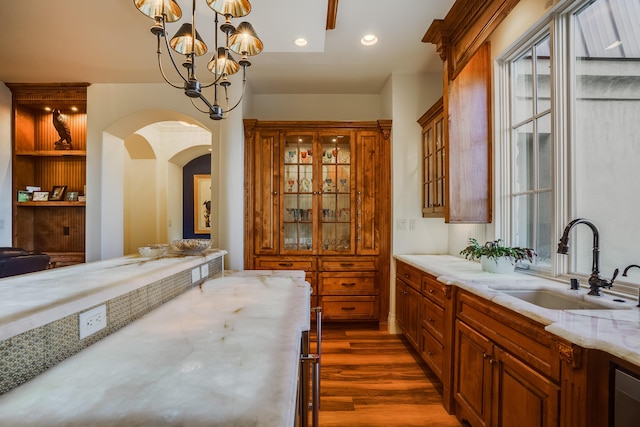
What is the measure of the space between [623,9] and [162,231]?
6.29 metres

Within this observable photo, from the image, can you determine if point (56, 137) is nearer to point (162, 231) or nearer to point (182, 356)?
point (162, 231)

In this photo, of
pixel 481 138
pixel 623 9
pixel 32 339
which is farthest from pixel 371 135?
pixel 32 339

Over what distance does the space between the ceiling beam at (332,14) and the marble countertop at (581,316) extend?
2.05 meters

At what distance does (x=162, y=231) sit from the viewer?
6023 mm

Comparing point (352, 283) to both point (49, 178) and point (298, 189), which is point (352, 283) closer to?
point (298, 189)

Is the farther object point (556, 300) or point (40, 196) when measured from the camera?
point (40, 196)

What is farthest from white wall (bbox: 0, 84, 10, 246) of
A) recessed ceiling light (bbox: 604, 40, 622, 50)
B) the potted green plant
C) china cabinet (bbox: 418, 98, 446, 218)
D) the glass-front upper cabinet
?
recessed ceiling light (bbox: 604, 40, 622, 50)

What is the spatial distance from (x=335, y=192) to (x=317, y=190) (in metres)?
0.21

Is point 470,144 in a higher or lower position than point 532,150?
higher

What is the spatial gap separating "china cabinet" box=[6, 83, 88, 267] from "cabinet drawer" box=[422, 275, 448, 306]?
12.9 feet

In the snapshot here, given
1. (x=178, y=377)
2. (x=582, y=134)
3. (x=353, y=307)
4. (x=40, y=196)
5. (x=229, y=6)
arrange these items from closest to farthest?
(x=178, y=377), (x=229, y=6), (x=582, y=134), (x=353, y=307), (x=40, y=196)

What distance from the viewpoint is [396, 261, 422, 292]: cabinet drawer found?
2.93m

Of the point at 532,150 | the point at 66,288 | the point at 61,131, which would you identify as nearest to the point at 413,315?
the point at 532,150

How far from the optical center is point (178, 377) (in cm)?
81
